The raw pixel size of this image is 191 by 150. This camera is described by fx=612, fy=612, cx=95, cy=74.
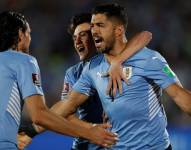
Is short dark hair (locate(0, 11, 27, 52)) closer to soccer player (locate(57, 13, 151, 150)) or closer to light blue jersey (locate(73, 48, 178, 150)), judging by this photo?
light blue jersey (locate(73, 48, 178, 150))

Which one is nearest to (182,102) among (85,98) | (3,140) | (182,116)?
(85,98)

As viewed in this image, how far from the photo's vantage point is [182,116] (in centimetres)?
885

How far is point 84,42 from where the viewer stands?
→ 5.41m

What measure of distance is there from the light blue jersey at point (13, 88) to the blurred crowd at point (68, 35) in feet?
17.0

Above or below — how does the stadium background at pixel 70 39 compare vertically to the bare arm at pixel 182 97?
below

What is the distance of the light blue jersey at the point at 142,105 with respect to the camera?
451 centimetres

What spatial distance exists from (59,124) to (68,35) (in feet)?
20.9

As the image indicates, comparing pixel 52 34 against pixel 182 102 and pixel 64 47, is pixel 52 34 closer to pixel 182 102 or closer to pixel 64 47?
pixel 64 47

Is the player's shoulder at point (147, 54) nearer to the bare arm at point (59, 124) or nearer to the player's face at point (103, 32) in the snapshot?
the player's face at point (103, 32)

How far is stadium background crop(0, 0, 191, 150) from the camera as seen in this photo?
366 inches

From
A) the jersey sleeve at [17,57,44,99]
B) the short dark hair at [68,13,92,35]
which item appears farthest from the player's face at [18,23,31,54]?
the short dark hair at [68,13,92,35]

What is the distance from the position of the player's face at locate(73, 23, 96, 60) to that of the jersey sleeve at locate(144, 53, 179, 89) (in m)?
1.00

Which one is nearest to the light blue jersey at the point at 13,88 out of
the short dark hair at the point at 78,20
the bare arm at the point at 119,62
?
the bare arm at the point at 119,62

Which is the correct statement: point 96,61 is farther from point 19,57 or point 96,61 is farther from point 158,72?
point 19,57
